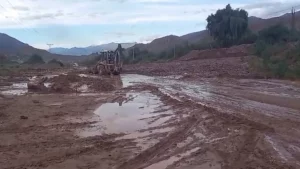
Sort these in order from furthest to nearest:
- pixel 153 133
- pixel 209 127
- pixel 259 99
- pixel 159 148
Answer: pixel 259 99
pixel 209 127
pixel 153 133
pixel 159 148

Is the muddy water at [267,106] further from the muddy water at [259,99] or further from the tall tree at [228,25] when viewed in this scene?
the tall tree at [228,25]

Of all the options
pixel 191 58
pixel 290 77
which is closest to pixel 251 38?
pixel 191 58

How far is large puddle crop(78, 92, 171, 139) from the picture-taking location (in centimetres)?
1155

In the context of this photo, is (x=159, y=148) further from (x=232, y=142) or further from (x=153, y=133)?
(x=153, y=133)

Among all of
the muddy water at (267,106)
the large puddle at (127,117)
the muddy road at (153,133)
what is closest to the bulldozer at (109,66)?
the muddy water at (267,106)

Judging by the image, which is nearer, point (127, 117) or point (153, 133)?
point (153, 133)

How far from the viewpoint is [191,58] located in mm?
61469

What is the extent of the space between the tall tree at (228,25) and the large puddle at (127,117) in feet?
165

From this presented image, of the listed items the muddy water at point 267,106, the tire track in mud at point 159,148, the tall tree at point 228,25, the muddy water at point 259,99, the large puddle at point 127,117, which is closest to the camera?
the tire track in mud at point 159,148

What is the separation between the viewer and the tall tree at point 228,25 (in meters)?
67.1

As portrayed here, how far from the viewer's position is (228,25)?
67250 millimetres

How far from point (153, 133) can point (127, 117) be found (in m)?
3.14

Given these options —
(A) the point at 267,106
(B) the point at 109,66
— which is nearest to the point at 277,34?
(B) the point at 109,66

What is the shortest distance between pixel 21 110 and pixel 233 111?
734cm
